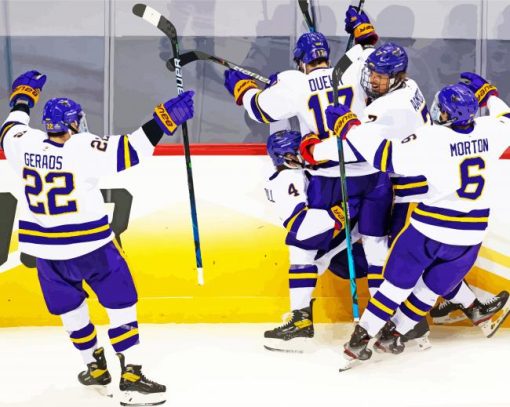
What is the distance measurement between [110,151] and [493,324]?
75.4 inches

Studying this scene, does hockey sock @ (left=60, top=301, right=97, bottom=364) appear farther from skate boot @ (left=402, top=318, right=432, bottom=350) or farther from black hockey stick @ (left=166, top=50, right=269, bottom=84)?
skate boot @ (left=402, top=318, right=432, bottom=350)

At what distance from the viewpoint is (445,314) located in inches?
172

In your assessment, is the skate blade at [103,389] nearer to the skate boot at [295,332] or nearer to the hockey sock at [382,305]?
the skate boot at [295,332]

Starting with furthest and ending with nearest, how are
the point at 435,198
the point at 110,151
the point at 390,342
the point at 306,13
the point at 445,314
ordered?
the point at 306,13 → the point at 445,314 → the point at 390,342 → the point at 435,198 → the point at 110,151

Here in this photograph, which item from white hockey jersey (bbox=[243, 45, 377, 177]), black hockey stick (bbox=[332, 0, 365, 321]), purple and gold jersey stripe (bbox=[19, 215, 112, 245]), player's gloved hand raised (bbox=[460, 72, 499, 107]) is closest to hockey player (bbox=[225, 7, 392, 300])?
white hockey jersey (bbox=[243, 45, 377, 177])

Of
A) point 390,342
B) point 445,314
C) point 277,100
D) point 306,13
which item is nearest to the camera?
point 390,342

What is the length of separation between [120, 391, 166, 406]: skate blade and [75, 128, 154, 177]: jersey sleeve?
0.82 meters

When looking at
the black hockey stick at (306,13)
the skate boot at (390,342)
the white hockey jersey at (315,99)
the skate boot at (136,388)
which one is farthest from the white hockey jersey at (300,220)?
the skate boot at (136,388)

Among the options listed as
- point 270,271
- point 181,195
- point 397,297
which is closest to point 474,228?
point 397,297

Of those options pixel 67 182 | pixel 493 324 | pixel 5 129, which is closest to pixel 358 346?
pixel 493 324

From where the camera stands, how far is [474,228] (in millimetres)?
A: 3826

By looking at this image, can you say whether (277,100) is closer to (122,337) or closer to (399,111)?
(399,111)

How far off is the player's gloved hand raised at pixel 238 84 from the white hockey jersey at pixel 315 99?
0.07 meters

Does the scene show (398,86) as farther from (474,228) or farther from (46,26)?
(46,26)
